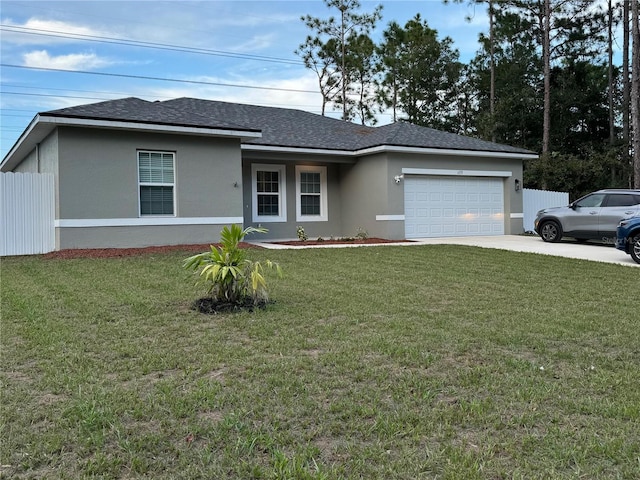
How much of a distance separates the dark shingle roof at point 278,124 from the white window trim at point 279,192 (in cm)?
95

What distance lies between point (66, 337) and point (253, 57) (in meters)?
30.9

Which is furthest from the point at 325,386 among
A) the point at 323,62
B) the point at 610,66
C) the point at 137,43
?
the point at 323,62

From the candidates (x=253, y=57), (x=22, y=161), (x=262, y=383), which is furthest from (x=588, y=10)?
(x=262, y=383)

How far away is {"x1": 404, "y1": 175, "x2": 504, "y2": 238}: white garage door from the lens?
17.0 m

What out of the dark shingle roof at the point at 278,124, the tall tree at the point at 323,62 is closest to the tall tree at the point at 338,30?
the tall tree at the point at 323,62

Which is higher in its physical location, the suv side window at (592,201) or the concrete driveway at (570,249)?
the suv side window at (592,201)

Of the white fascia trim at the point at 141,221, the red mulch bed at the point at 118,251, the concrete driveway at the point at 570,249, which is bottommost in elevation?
the concrete driveway at the point at 570,249

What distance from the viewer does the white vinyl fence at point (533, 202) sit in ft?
65.5

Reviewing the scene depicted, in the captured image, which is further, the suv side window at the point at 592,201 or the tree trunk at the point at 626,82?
the tree trunk at the point at 626,82

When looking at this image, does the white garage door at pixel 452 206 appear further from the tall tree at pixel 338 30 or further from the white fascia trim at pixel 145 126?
the tall tree at pixel 338 30

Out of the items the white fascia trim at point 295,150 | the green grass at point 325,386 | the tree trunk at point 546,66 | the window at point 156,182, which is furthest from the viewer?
the tree trunk at point 546,66

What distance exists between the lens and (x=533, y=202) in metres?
20.1

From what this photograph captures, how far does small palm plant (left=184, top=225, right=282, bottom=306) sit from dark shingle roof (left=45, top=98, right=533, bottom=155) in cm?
766

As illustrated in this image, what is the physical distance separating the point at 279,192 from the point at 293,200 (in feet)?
1.82
